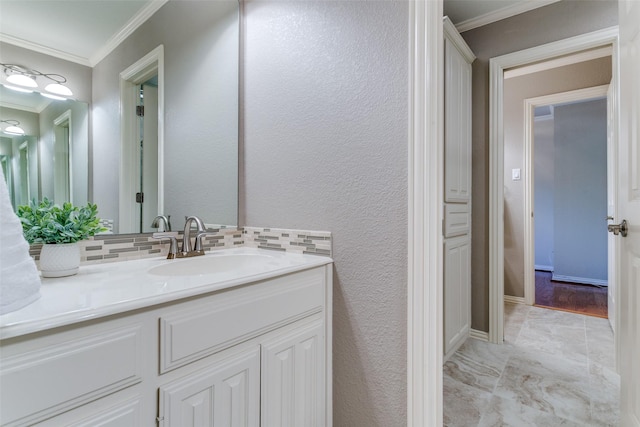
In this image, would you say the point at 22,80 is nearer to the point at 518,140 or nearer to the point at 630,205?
the point at 630,205

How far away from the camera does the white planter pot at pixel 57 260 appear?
871 millimetres

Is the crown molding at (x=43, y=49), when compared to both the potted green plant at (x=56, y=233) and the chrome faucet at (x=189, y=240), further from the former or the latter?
the chrome faucet at (x=189, y=240)

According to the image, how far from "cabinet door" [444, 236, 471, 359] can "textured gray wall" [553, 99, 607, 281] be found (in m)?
2.84

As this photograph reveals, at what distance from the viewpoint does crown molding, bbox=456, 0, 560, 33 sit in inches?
82.7

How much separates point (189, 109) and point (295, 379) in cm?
121

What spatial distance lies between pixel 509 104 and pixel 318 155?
9.78ft

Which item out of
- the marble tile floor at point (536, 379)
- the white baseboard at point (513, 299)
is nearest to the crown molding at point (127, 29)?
the marble tile floor at point (536, 379)

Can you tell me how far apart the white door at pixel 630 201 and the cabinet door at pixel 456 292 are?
0.80m

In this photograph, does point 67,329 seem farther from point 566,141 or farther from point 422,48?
point 566,141

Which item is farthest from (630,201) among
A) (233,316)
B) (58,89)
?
(58,89)

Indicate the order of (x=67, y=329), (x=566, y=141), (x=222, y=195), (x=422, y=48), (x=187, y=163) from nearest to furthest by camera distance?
(x=67, y=329)
(x=422, y=48)
(x=187, y=163)
(x=222, y=195)
(x=566, y=141)

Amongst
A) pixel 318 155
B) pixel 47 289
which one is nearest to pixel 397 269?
pixel 318 155

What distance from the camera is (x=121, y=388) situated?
2.16ft

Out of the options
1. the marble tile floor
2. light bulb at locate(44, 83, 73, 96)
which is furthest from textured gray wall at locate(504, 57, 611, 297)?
light bulb at locate(44, 83, 73, 96)
